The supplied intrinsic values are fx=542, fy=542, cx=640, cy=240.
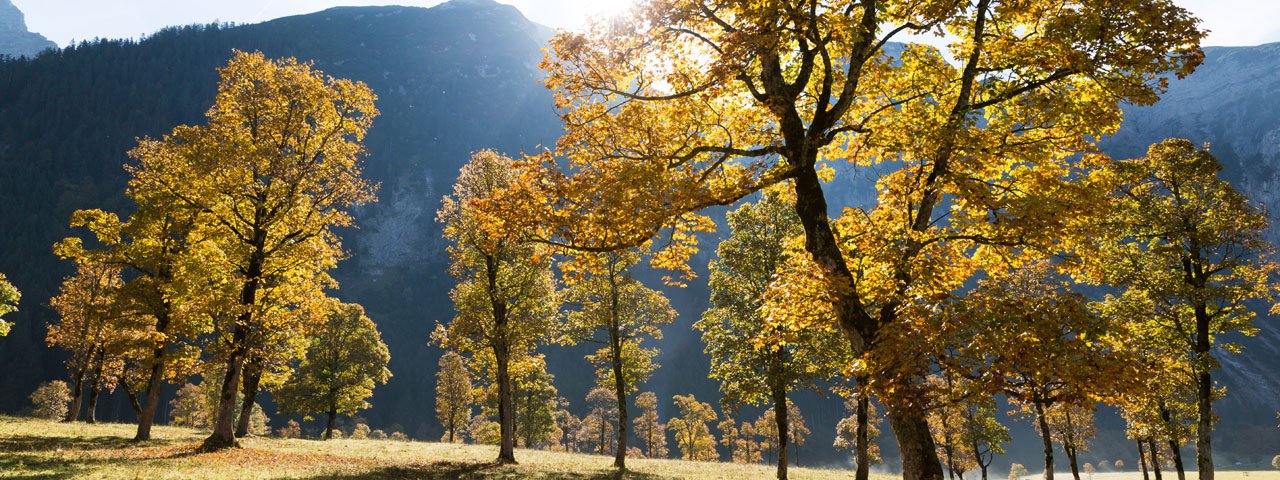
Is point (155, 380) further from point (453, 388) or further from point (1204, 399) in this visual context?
point (453, 388)

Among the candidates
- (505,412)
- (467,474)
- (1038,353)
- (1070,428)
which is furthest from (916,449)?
(1070,428)

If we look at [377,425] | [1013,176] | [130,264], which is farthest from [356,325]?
[377,425]

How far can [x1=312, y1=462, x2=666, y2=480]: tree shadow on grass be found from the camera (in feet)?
51.3

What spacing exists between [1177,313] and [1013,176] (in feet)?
57.7

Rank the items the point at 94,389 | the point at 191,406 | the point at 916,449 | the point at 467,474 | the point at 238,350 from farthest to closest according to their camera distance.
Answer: the point at 191,406 < the point at 94,389 < the point at 238,350 < the point at 467,474 < the point at 916,449

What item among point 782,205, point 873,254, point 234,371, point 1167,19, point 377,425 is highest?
point 782,205

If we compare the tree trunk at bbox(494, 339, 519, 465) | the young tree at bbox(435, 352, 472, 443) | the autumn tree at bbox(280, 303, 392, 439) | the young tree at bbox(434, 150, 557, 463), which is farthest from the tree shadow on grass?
the young tree at bbox(435, 352, 472, 443)

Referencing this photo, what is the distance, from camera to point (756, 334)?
20.4 metres

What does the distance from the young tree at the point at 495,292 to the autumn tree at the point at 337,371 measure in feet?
89.0

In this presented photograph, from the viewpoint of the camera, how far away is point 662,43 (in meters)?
8.69

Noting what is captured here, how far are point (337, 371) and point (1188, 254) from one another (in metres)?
54.9

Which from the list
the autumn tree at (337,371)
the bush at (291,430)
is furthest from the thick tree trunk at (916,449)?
the bush at (291,430)

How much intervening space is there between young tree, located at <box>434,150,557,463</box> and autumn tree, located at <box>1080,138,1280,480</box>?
21.5 m

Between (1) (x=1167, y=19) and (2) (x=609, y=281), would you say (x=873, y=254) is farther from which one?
(2) (x=609, y=281)
